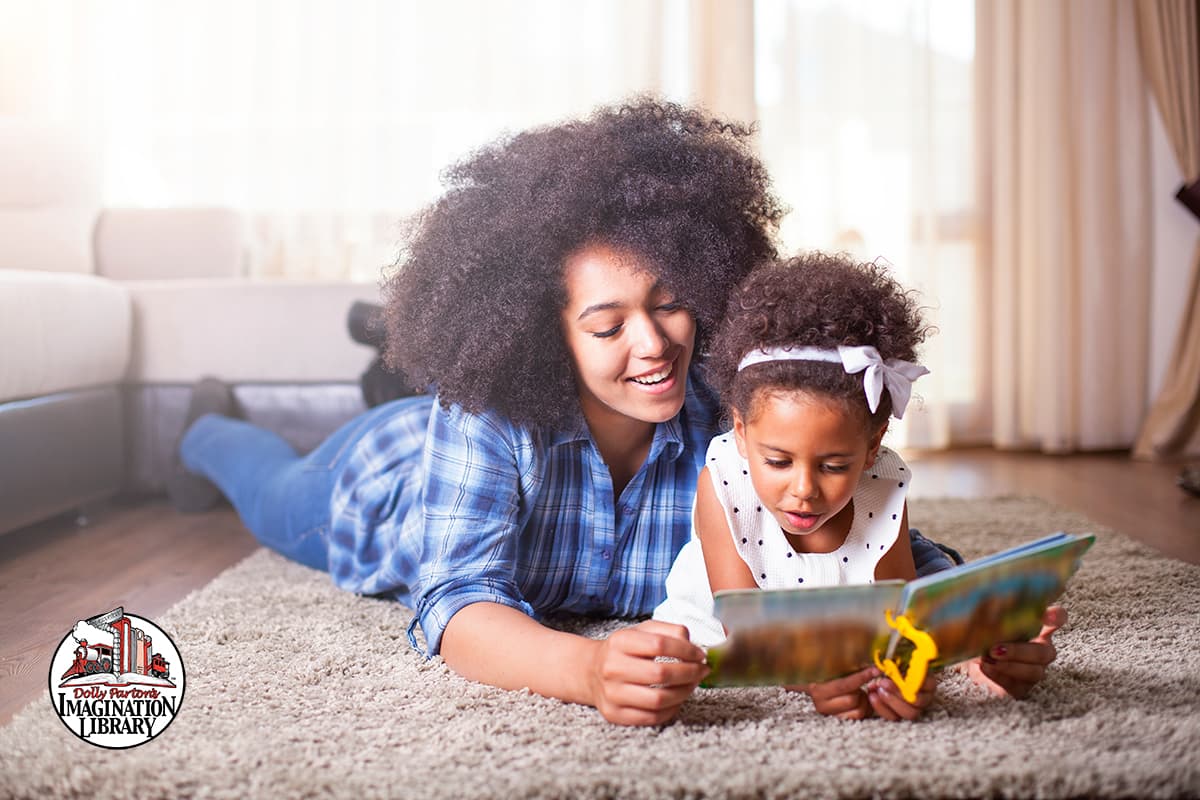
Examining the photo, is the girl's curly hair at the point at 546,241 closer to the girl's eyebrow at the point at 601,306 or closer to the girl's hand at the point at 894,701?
the girl's eyebrow at the point at 601,306

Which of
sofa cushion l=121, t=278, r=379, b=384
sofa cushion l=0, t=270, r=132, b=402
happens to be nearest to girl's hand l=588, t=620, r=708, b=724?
sofa cushion l=0, t=270, r=132, b=402

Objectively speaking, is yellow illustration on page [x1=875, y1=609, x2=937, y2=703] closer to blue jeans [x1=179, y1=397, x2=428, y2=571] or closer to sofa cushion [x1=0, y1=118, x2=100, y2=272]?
blue jeans [x1=179, y1=397, x2=428, y2=571]

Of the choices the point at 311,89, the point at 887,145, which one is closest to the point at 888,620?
the point at 887,145

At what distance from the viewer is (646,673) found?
105 cm

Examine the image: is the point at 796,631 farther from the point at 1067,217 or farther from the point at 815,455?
the point at 1067,217

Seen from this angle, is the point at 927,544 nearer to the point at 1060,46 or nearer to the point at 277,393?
the point at 277,393

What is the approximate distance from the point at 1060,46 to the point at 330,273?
253 centimetres

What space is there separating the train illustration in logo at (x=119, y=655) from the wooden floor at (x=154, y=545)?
114mm

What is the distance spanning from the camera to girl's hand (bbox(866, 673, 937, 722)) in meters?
1.12

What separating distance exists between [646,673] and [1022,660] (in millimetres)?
408

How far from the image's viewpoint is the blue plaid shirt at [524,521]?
1.37 meters

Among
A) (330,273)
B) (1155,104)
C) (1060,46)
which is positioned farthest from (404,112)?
(1155,104)

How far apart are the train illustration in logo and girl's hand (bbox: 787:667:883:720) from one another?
694 millimetres

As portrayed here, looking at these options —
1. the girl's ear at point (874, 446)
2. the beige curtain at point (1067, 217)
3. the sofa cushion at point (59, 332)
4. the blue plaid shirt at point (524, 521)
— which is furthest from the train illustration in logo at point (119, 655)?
the beige curtain at point (1067, 217)
